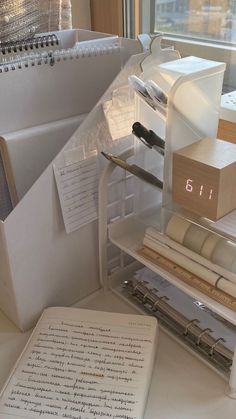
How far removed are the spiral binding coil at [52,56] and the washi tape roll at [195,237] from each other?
0.43m

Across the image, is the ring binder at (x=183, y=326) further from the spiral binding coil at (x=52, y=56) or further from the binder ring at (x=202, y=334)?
the spiral binding coil at (x=52, y=56)

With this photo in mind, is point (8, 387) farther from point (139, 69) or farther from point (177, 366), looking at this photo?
point (139, 69)

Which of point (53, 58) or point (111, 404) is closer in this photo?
point (111, 404)

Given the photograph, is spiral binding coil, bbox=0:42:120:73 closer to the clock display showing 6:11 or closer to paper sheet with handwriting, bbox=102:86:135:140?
paper sheet with handwriting, bbox=102:86:135:140

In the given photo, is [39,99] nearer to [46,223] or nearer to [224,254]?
[46,223]

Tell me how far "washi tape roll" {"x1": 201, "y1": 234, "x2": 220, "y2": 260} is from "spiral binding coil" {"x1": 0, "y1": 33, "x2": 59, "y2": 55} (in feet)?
1.84

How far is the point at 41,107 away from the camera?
853 mm

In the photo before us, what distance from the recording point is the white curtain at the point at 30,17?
0.99m

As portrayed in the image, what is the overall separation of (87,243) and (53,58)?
373 mm

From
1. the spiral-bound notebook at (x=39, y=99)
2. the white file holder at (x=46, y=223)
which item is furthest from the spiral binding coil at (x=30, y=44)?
the white file holder at (x=46, y=223)

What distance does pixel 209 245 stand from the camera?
70cm

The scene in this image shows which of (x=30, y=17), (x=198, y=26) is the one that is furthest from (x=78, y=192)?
(x=198, y=26)

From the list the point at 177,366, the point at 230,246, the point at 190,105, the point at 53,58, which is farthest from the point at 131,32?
the point at 177,366

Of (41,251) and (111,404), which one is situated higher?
(41,251)
